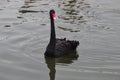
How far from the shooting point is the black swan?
31.7 ft

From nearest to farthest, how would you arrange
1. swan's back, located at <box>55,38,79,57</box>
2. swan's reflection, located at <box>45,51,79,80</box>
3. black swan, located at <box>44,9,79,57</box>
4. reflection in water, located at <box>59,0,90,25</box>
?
1. swan's reflection, located at <box>45,51,79,80</box>
2. black swan, located at <box>44,9,79,57</box>
3. swan's back, located at <box>55,38,79,57</box>
4. reflection in water, located at <box>59,0,90,25</box>

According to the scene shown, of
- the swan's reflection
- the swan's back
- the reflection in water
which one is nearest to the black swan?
the swan's back

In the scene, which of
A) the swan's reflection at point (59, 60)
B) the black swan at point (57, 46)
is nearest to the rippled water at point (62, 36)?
the swan's reflection at point (59, 60)

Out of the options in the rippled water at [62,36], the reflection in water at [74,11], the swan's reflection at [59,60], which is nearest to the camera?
the rippled water at [62,36]

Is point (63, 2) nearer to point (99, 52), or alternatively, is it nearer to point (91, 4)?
point (91, 4)

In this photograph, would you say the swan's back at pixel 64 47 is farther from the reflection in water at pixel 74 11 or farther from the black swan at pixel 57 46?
the reflection in water at pixel 74 11

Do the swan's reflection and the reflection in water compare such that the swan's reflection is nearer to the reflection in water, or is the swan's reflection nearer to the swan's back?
the swan's back

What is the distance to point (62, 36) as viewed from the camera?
1156 cm

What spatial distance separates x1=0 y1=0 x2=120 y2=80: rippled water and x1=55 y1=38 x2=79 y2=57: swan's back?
16 centimetres

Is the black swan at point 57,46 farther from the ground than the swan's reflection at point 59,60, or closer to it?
farther from the ground

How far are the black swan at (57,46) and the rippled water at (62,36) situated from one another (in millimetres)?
154

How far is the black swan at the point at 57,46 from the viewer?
9.67 m

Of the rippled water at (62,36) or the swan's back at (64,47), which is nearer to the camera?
the rippled water at (62,36)

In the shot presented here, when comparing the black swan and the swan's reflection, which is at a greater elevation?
the black swan
